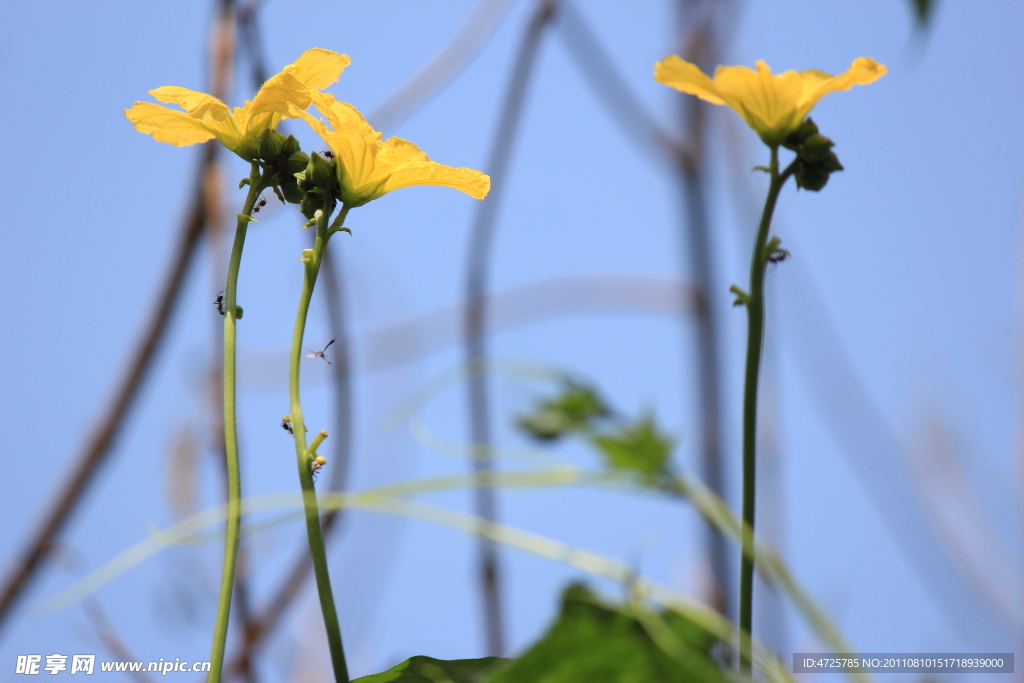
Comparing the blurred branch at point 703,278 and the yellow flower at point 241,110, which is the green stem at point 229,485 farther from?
the blurred branch at point 703,278

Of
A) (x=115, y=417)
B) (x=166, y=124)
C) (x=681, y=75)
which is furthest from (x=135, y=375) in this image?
(x=681, y=75)

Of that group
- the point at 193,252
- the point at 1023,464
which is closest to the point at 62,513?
the point at 193,252

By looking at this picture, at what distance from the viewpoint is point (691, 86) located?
29 centimetres

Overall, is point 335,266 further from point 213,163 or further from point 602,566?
point 602,566

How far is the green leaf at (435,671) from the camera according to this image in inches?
10.4

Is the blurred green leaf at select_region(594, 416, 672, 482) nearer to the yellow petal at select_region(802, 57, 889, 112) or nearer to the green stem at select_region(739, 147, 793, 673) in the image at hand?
the green stem at select_region(739, 147, 793, 673)

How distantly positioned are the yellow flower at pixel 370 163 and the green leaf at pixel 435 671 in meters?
0.16

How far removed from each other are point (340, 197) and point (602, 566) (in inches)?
6.1

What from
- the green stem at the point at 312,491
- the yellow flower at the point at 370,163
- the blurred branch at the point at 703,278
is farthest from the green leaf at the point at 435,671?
the blurred branch at the point at 703,278

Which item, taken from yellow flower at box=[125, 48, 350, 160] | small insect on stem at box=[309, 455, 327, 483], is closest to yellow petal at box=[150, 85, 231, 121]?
yellow flower at box=[125, 48, 350, 160]

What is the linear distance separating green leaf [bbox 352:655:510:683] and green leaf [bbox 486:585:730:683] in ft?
0.19

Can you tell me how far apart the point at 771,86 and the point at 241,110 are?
185 millimetres

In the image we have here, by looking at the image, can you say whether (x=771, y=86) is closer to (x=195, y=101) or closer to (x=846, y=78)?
(x=846, y=78)

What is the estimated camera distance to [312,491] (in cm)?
21
